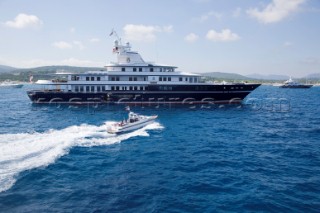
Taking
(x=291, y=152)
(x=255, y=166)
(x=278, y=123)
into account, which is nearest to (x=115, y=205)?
(x=255, y=166)

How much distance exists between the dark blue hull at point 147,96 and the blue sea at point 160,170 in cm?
2440

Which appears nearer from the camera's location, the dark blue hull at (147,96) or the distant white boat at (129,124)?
the distant white boat at (129,124)

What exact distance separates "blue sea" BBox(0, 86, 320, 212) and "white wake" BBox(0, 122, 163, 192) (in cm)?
6

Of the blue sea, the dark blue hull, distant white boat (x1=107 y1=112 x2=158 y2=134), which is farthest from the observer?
the dark blue hull

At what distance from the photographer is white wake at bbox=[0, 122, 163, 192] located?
19891 millimetres

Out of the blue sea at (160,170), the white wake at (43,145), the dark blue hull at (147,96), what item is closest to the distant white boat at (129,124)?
the white wake at (43,145)

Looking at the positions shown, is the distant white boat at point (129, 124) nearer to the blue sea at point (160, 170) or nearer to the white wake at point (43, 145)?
the white wake at point (43, 145)

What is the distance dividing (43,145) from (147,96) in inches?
1475

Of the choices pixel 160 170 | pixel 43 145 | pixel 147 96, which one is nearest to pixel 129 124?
pixel 43 145

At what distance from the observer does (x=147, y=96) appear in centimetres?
6175

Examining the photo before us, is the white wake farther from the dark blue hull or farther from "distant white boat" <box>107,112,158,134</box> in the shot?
the dark blue hull

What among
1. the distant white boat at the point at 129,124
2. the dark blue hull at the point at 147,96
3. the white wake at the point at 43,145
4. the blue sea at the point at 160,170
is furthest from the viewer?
the dark blue hull at the point at 147,96

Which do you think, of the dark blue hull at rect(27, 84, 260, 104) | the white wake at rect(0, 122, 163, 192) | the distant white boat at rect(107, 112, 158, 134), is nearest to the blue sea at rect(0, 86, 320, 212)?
the white wake at rect(0, 122, 163, 192)

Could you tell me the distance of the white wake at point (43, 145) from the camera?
19891 millimetres
